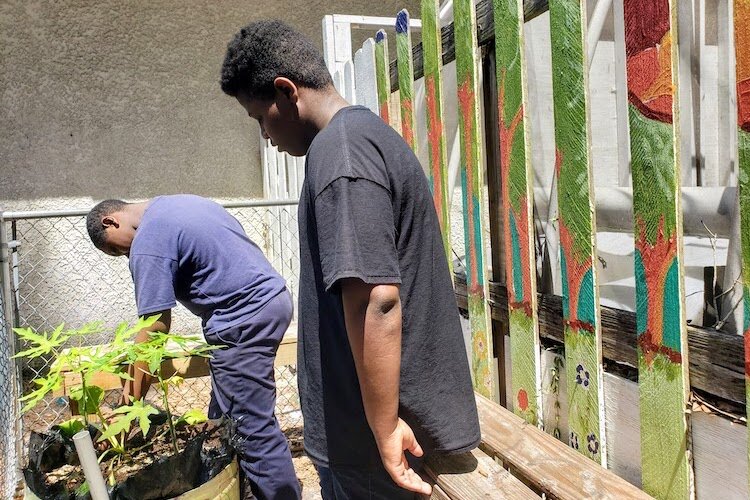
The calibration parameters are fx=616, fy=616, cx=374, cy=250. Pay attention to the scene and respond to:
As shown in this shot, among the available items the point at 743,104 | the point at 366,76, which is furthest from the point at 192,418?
the point at 366,76

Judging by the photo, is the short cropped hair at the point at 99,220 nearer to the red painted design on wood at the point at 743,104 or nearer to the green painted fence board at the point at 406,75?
the green painted fence board at the point at 406,75

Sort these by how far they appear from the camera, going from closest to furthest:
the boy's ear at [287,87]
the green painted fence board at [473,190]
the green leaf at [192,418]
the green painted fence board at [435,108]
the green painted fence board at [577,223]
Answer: the boy's ear at [287,87] → the green painted fence board at [577,223] → the green leaf at [192,418] → the green painted fence board at [473,190] → the green painted fence board at [435,108]

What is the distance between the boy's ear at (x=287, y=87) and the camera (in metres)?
1.53

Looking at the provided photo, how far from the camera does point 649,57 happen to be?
1468mm

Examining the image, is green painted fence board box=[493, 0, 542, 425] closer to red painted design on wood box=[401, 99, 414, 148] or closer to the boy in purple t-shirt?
red painted design on wood box=[401, 99, 414, 148]

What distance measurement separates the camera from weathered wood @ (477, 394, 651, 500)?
5.03 feet

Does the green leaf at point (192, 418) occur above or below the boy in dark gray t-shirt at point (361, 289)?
below

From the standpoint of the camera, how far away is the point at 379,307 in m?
1.26

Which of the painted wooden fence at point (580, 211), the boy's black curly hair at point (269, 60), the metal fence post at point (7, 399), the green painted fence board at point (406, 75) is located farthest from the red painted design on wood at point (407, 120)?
the metal fence post at point (7, 399)

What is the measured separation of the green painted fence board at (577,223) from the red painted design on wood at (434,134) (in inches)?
28.7

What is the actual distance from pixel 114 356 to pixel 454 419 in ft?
3.09

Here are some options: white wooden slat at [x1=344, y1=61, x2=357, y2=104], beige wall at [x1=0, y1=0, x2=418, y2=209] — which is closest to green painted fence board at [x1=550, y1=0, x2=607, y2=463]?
white wooden slat at [x1=344, y1=61, x2=357, y2=104]

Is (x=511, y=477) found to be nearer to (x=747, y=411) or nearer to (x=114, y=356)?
(x=747, y=411)

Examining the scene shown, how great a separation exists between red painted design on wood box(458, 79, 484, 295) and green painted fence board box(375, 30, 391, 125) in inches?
28.1
